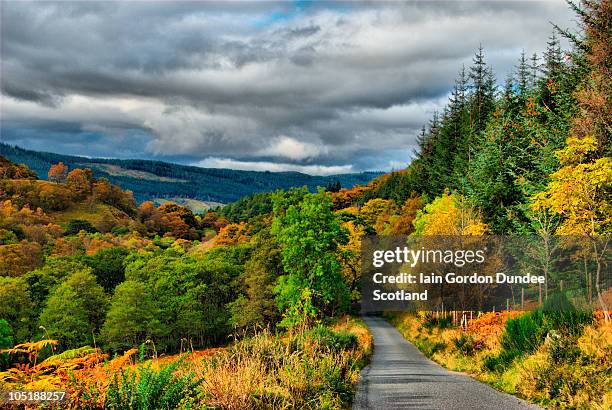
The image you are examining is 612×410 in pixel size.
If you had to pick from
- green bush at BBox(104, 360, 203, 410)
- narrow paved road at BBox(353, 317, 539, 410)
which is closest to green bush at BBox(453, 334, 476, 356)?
narrow paved road at BBox(353, 317, 539, 410)

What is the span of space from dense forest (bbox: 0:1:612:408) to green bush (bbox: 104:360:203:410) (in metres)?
0.04

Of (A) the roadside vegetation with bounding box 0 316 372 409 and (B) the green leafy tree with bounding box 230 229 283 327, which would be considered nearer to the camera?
(A) the roadside vegetation with bounding box 0 316 372 409

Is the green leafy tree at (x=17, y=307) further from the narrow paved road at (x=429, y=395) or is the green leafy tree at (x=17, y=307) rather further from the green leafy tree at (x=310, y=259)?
the narrow paved road at (x=429, y=395)

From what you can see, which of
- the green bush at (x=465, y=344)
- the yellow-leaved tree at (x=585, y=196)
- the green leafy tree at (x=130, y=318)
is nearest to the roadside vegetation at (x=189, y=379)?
the yellow-leaved tree at (x=585, y=196)

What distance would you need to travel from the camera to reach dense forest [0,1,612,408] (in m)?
8.91

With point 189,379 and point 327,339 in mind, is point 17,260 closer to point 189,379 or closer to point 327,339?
point 327,339

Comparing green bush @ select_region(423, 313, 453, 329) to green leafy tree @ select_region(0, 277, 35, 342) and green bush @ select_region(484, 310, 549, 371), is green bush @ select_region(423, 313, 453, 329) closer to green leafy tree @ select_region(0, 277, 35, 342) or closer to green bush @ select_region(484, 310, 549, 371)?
green bush @ select_region(484, 310, 549, 371)

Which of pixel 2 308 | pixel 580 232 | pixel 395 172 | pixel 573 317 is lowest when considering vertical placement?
pixel 2 308

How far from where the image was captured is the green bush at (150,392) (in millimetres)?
6643

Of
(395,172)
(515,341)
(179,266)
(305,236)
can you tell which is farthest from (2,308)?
(395,172)

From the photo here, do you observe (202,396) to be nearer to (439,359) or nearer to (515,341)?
(515,341)

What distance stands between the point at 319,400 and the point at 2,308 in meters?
73.8

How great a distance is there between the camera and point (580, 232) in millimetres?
19812

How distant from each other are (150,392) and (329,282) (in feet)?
119
